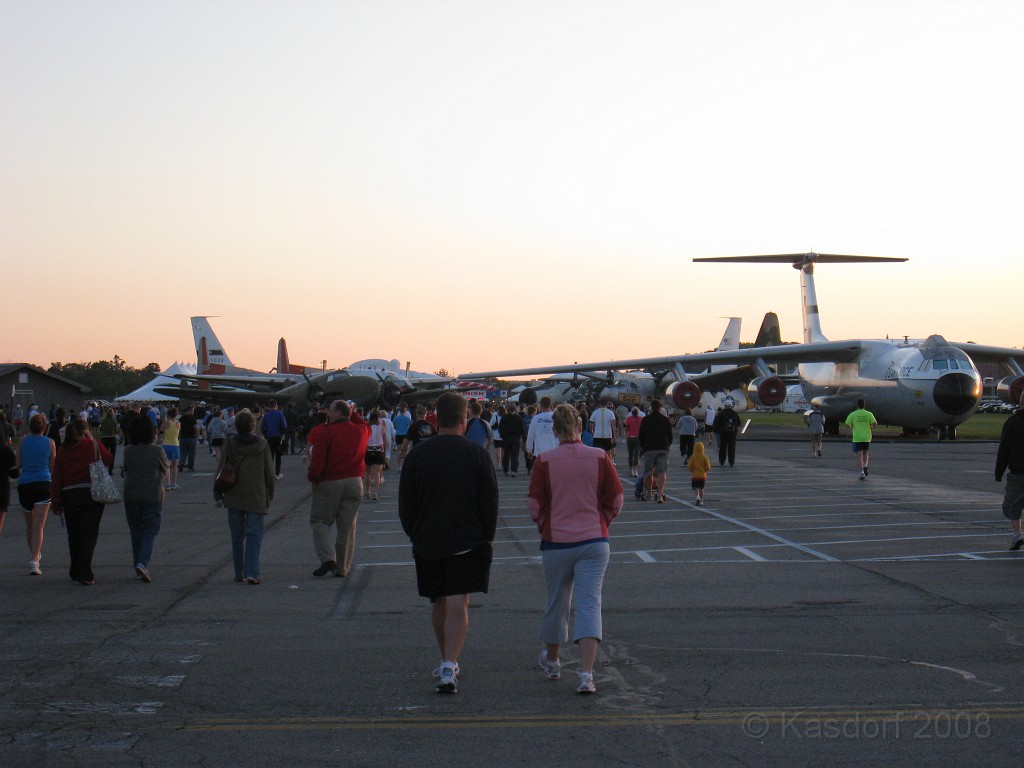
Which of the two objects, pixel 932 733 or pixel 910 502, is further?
pixel 910 502

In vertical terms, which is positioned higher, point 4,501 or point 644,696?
point 4,501

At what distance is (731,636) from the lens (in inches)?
310

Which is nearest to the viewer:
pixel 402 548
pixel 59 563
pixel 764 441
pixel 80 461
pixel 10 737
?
pixel 10 737

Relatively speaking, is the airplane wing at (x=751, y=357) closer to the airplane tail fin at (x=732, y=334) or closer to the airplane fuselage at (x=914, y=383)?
the airplane fuselage at (x=914, y=383)

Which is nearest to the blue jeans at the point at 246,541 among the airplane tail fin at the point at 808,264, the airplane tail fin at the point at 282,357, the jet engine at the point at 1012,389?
the jet engine at the point at 1012,389

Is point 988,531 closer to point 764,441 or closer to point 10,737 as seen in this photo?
point 10,737

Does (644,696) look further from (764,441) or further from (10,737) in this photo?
(764,441)

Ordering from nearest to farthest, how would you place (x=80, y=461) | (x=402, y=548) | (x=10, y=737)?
(x=10, y=737)
(x=80, y=461)
(x=402, y=548)

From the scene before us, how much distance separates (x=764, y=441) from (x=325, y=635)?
119ft

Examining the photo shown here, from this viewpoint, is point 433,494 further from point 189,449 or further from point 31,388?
point 31,388

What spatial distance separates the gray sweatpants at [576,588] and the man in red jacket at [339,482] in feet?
15.1

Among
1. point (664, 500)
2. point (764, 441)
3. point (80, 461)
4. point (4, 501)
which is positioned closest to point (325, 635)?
point (80, 461)

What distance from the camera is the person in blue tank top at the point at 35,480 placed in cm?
1105

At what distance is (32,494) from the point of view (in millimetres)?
11242
